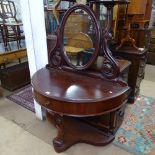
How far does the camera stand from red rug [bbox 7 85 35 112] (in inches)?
89.3

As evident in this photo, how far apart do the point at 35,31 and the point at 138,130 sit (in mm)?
1484

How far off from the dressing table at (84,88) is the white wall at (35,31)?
160mm

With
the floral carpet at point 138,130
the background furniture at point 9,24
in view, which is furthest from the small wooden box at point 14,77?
the floral carpet at point 138,130

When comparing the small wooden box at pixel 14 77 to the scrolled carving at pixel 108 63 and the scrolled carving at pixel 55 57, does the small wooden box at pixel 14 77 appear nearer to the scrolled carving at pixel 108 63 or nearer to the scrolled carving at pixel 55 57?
the scrolled carving at pixel 55 57

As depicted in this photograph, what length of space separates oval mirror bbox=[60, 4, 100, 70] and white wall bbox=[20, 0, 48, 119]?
26 centimetres

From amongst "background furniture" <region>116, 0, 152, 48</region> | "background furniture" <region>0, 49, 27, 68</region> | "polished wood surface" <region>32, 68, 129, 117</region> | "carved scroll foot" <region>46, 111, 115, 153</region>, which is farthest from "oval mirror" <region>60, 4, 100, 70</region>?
"background furniture" <region>0, 49, 27, 68</region>

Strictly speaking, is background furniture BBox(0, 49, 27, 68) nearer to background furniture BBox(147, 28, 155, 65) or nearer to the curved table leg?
the curved table leg

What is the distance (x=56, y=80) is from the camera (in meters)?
1.35

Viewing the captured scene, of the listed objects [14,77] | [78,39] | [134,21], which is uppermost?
[134,21]

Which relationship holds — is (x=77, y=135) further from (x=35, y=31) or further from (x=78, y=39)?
(x=35, y=31)

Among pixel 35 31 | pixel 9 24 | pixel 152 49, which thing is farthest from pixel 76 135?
pixel 152 49

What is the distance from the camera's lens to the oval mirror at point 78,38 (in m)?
1.36

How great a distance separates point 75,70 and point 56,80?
0.20 m

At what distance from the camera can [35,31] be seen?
1.59m
